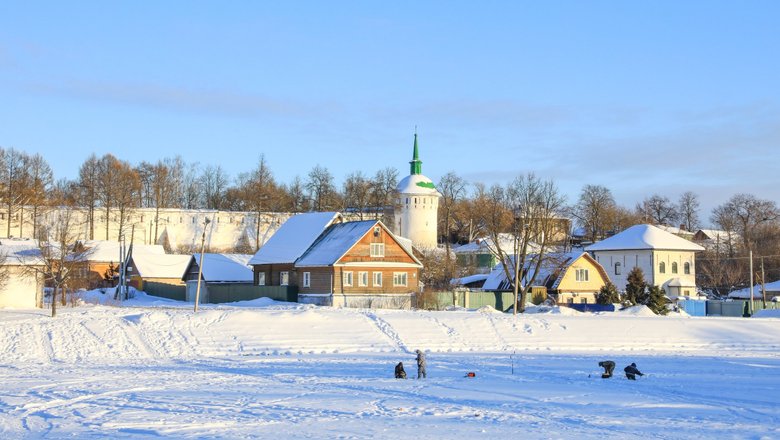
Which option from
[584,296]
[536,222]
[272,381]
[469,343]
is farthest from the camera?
[584,296]

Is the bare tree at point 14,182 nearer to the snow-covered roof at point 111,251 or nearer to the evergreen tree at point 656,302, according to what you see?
the snow-covered roof at point 111,251

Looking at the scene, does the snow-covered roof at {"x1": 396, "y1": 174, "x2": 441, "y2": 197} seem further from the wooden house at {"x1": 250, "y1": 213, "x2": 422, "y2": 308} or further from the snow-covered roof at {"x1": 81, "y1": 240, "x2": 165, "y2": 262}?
the wooden house at {"x1": 250, "y1": 213, "x2": 422, "y2": 308}

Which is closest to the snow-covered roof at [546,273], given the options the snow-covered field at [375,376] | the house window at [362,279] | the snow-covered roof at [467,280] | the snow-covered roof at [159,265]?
the house window at [362,279]

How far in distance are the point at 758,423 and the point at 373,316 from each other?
25.4m

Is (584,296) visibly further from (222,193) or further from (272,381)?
(222,193)

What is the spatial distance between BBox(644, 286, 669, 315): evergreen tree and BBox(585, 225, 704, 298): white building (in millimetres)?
23939

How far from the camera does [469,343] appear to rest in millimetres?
38719

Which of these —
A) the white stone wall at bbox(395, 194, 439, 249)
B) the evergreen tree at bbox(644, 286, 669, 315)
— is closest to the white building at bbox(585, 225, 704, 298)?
the evergreen tree at bbox(644, 286, 669, 315)

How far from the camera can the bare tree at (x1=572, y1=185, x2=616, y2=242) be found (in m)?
122

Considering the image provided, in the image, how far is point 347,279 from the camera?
6038 centimetres

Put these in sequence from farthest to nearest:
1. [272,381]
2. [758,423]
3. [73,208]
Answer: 1. [73,208]
2. [272,381]
3. [758,423]

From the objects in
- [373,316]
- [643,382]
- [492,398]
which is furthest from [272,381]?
[373,316]

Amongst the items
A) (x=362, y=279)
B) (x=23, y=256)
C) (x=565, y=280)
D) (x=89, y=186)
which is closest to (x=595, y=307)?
(x=565, y=280)

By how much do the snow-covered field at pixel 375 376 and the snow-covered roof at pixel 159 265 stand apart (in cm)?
3861
